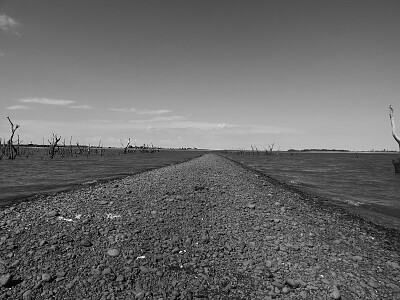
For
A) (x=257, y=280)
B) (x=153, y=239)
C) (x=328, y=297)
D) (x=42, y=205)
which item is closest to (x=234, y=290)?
(x=257, y=280)

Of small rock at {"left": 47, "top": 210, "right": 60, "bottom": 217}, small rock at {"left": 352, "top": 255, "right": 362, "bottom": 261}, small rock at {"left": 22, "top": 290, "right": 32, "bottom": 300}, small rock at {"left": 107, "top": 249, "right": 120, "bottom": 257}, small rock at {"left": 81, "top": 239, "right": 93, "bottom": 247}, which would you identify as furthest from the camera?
small rock at {"left": 47, "top": 210, "right": 60, "bottom": 217}

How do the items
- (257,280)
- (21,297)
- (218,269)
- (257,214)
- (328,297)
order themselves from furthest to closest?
(257,214) < (218,269) < (257,280) < (328,297) < (21,297)

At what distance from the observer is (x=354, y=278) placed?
22.4ft

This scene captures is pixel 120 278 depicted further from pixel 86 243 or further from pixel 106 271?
pixel 86 243

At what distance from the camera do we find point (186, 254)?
7.68 m

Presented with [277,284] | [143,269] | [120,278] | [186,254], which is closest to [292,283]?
[277,284]

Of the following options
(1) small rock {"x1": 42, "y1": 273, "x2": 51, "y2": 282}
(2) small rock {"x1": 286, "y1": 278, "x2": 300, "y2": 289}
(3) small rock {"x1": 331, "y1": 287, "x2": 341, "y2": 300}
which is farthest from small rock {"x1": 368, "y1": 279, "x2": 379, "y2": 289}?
(1) small rock {"x1": 42, "y1": 273, "x2": 51, "y2": 282}

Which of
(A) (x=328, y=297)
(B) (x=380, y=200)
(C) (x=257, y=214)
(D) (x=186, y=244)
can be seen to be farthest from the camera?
(B) (x=380, y=200)

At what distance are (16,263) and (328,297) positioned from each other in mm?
7901

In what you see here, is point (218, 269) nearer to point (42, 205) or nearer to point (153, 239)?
point (153, 239)

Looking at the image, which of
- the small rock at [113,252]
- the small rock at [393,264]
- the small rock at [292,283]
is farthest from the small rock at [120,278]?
the small rock at [393,264]

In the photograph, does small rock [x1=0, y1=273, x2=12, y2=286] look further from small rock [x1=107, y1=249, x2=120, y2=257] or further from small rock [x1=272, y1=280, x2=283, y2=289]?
small rock [x1=272, y1=280, x2=283, y2=289]

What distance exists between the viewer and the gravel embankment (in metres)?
6.09

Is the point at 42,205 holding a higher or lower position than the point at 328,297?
higher
